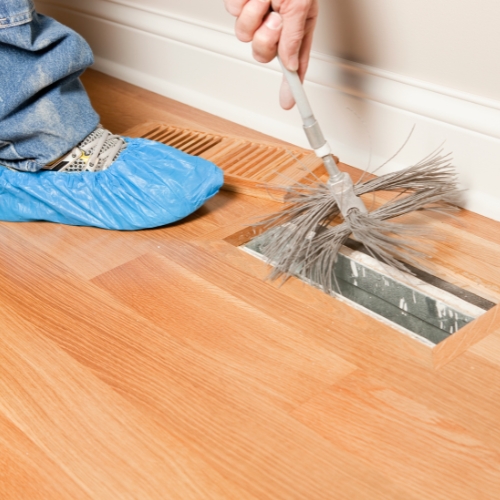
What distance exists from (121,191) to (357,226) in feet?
1.27

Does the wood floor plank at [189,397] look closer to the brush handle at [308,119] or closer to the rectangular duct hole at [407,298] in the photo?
the rectangular duct hole at [407,298]

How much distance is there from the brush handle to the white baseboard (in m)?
0.20

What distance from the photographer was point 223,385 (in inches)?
30.3

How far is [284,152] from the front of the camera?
4.21ft

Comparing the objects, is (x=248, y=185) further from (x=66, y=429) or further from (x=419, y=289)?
(x=66, y=429)

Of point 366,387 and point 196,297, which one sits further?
point 196,297

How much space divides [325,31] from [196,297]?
59 centimetres

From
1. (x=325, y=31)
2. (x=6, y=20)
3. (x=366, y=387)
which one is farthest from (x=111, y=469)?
(x=325, y=31)

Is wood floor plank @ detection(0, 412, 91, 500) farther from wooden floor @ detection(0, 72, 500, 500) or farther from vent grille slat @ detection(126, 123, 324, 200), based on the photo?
vent grille slat @ detection(126, 123, 324, 200)

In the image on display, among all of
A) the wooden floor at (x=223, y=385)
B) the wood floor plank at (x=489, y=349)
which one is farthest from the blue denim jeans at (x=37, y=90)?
the wood floor plank at (x=489, y=349)

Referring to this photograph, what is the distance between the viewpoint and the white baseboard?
1081 millimetres

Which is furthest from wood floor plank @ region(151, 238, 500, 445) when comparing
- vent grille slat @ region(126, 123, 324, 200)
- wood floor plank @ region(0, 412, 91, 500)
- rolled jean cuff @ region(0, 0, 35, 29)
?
rolled jean cuff @ region(0, 0, 35, 29)

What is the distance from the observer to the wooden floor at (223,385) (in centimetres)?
66

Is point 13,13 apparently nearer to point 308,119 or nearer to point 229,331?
point 308,119
